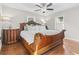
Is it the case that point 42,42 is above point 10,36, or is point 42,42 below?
below

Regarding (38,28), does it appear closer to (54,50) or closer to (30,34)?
(30,34)

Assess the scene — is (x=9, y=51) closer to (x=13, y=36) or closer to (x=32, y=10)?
(x=13, y=36)

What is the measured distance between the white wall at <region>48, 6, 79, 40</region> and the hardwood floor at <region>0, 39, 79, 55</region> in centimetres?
13

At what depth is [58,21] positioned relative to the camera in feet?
6.80

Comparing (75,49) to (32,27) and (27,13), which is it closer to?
(32,27)

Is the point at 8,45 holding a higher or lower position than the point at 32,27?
lower

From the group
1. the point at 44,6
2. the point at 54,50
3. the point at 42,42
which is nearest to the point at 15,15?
the point at 44,6

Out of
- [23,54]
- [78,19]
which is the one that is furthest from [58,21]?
[23,54]

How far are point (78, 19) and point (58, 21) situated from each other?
0.39 meters

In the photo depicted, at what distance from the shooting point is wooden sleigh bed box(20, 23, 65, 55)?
193cm

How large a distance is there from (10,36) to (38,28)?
588mm

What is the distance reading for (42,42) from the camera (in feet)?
6.51

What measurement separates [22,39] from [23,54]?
30 centimetres
